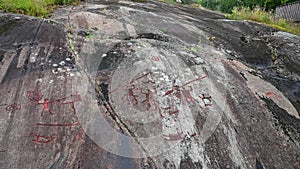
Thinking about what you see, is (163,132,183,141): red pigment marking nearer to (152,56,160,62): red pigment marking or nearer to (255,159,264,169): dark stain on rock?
(255,159,264,169): dark stain on rock

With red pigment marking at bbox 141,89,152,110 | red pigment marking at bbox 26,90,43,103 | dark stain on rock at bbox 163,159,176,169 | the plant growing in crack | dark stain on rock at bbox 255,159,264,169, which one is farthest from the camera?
the plant growing in crack

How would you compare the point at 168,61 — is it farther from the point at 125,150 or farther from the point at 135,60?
the point at 125,150

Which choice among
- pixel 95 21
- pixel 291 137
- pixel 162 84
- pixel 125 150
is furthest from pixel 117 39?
pixel 291 137

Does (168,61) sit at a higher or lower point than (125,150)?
higher

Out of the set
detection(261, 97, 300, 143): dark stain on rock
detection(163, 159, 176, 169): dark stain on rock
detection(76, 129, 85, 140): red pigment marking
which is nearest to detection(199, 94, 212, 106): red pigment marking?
detection(261, 97, 300, 143): dark stain on rock

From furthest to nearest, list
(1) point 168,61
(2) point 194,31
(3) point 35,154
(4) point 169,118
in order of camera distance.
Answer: (2) point 194,31 → (1) point 168,61 → (4) point 169,118 → (3) point 35,154

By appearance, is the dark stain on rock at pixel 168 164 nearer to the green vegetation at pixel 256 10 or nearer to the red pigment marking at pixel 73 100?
the red pigment marking at pixel 73 100
